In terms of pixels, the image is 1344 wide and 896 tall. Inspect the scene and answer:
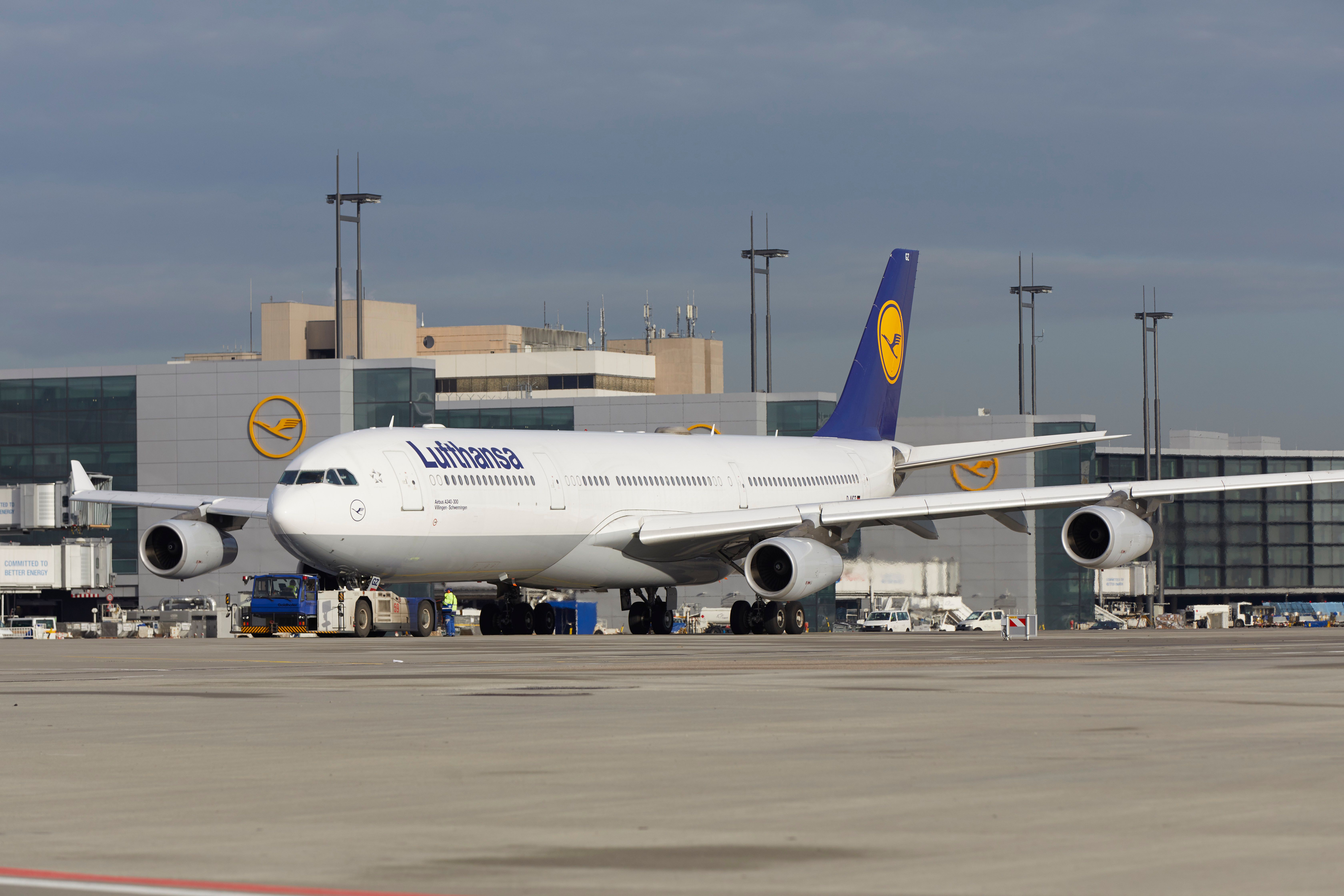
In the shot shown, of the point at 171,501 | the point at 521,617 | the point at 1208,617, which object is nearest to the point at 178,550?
the point at 171,501

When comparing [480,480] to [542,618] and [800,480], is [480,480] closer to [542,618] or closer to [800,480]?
[542,618]

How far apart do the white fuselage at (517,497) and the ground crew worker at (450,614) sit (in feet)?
50.3

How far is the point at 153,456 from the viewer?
287 ft

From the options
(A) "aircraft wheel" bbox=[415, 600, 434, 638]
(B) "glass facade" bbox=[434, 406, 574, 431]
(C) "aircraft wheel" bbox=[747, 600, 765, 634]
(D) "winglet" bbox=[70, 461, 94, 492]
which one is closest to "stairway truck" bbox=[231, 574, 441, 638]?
(A) "aircraft wheel" bbox=[415, 600, 434, 638]

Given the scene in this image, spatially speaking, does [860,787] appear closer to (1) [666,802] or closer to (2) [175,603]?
(1) [666,802]

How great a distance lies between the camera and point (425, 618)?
141 ft

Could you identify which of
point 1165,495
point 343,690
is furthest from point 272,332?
point 343,690

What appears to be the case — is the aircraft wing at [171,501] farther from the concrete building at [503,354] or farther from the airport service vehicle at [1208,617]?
the concrete building at [503,354]

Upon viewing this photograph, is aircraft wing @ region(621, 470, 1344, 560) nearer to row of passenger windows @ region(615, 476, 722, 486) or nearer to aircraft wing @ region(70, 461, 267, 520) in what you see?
row of passenger windows @ region(615, 476, 722, 486)

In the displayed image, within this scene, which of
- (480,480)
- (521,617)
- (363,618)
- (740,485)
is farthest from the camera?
(740,485)

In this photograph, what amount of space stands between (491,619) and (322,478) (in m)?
9.17

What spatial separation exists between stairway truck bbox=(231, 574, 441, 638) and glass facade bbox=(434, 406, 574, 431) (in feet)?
124

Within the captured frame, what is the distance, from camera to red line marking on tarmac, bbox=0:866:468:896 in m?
7.74

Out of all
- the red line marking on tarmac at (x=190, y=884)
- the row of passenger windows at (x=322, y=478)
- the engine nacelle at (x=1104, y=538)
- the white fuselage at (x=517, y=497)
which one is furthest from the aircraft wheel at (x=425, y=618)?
the red line marking on tarmac at (x=190, y=884)
